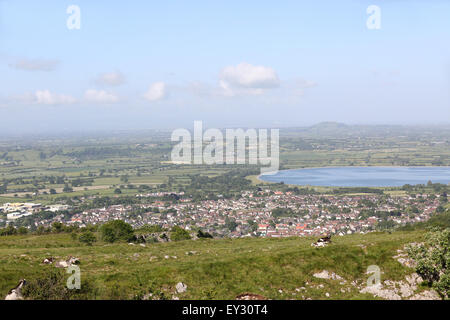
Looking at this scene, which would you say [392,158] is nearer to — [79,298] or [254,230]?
[254,230]

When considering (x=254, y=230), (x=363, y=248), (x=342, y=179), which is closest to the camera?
(x=363, y=248)

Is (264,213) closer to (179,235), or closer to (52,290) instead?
(179,235)

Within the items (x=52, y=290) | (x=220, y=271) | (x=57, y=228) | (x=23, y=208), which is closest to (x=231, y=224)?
(x=57, y=228)
